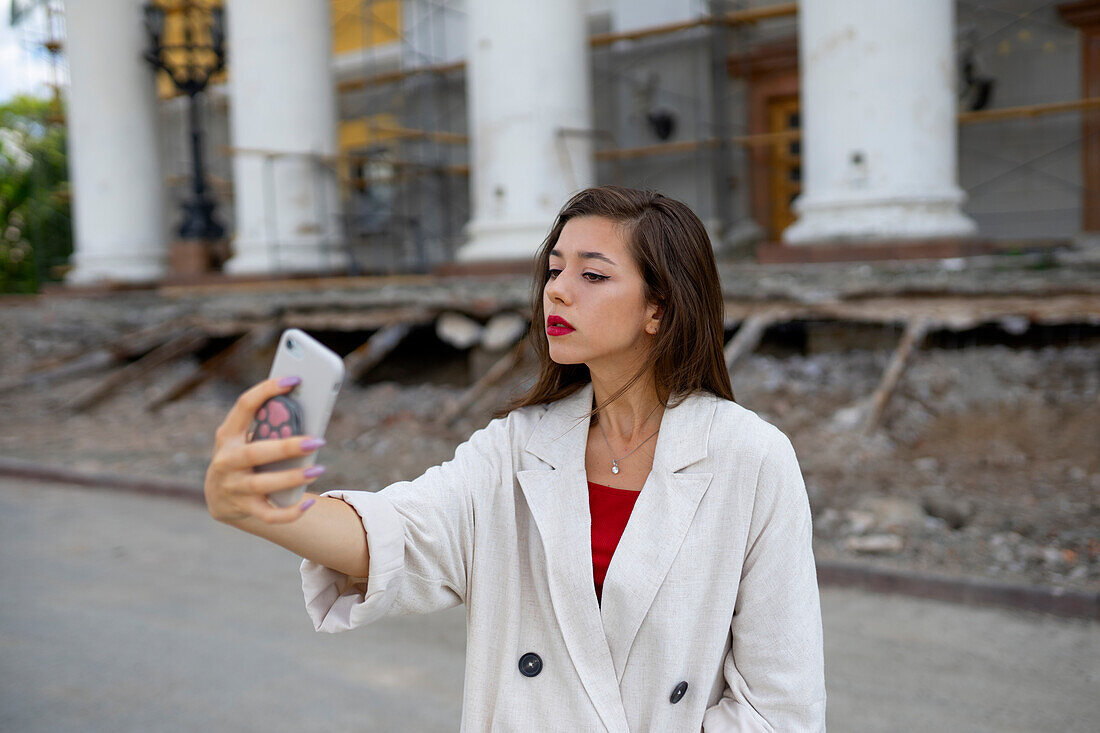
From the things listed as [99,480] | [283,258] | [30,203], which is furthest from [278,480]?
[30,203]

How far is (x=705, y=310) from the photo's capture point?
1.83m

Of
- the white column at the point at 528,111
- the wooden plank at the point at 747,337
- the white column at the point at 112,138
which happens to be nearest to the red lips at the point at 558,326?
the wooden plank at the point at 747,337

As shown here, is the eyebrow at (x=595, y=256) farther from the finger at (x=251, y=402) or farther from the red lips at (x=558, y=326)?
the finger at (x=251, y=402)

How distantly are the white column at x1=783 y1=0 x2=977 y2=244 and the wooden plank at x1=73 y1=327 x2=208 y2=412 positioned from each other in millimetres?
7154

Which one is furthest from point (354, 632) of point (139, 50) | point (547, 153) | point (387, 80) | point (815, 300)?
point (387, 80)

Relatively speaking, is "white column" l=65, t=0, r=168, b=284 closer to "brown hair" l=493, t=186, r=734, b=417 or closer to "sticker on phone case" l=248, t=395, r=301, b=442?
"brown hair" l=493, t=186, r=734, b=417

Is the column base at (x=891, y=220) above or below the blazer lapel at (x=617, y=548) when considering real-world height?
above

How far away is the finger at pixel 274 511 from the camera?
1.28m

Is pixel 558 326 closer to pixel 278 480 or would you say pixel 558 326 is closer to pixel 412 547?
pixel 412 547

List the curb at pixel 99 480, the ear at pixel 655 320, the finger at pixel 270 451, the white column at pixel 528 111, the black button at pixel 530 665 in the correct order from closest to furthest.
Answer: the finger at pixel 270 451 → the black button at pixel 530 665 → the ear at pixel 655 320 → the curb at pixel 99 480 → the white column at pixel 528 111

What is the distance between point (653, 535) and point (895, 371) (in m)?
5.29

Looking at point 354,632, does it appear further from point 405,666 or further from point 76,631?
point 76,631

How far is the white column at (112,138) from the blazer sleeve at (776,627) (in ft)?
49.1

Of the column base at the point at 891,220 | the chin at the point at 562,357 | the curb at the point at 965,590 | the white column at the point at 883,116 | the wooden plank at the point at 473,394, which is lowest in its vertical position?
the curb at the point at 965,590
